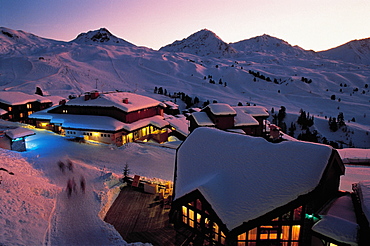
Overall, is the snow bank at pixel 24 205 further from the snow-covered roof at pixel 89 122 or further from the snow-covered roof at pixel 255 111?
the snow-covered roof at pixel 255 111

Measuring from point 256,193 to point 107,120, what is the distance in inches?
1056

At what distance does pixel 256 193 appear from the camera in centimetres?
1059

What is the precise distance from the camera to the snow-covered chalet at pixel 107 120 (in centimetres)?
3297

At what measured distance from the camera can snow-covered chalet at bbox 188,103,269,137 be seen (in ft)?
110

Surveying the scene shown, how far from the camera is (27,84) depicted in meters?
83.6

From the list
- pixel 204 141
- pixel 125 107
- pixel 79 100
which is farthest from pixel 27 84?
pixel 204 141

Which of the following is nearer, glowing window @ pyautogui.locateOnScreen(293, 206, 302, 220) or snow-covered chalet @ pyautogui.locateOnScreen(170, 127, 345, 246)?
snow-covered chalet @ pyautogui.locateOnScreen(170, 127, 345, 246)

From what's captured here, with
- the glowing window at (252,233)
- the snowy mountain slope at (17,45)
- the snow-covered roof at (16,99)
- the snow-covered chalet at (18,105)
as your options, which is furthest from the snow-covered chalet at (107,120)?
the snowy mountain slope at (17,45)

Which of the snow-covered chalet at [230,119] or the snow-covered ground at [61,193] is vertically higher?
the snow-covered chalet at [230,119]

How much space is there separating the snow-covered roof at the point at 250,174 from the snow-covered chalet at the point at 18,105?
39.4m

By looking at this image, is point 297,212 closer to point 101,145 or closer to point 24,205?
point 24,205

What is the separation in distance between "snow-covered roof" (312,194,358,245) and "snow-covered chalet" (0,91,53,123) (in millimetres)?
44886

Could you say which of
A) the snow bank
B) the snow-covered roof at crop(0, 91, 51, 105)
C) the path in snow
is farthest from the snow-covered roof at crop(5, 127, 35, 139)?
the snow-covered roof at crop(0, 91, 51, 105)

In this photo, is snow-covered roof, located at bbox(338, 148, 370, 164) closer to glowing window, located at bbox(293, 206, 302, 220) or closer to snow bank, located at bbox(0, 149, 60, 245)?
glowing window, located at bbox(293, 206, 302, 220)
